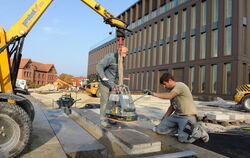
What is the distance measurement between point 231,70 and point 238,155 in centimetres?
1716

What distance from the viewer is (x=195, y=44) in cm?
2217

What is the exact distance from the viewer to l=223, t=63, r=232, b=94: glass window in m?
18.3

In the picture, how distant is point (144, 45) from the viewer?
32.0 metres

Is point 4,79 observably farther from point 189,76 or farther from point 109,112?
point 189,76

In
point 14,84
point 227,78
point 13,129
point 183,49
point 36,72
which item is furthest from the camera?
point 36,72

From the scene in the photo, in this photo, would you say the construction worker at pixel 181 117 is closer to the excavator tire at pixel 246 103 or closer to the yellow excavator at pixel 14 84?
the yellow excavator at pixel 14 84

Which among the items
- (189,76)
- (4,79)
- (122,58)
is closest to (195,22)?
(189,76)

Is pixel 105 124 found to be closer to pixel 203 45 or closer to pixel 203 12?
pixel 203 45

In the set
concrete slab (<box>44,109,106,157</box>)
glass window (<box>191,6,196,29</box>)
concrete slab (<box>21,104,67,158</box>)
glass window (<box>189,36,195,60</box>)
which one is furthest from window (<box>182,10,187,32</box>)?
concrete slab (<box>21,104,67,158</box>)

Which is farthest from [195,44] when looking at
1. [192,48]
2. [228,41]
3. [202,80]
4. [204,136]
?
[204,136]

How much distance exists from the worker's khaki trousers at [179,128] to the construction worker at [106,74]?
4.10ft

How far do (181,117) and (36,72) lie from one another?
252 ft

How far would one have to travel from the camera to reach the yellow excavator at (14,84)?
262 centimetres

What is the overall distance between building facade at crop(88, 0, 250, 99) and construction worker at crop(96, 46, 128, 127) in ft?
54.3
